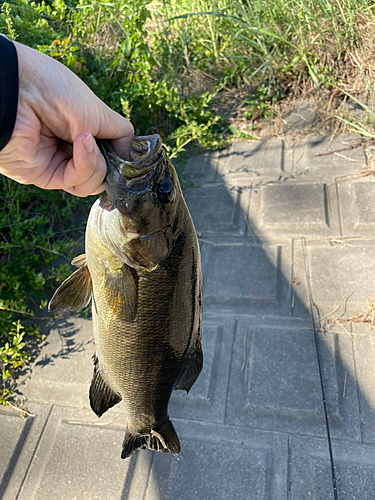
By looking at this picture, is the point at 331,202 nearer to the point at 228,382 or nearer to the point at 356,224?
the point at 356,224

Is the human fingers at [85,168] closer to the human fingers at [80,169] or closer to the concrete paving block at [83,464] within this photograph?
the human fingers at [80,169]

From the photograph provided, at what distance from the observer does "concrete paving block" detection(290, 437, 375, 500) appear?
2121 mm

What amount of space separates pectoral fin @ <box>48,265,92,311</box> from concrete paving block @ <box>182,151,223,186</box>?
2.59m

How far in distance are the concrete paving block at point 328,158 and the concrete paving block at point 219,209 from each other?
61cm

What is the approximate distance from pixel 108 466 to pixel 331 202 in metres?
2.62

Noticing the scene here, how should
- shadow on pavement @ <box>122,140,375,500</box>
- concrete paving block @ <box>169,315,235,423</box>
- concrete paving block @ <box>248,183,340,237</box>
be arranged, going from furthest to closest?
concrete paving block @ <box>248,183,340,237</box>
concrete paving block @ <box>169,315,235,423</box>
shadow on pavement @ <box>122,140,375,500</box>

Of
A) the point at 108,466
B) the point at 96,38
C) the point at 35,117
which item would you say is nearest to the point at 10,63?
the point at 35,117

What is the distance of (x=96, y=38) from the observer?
446cm

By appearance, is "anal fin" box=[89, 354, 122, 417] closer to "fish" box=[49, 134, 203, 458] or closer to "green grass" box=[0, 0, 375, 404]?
"fish" box=[49, 134, 203, 458]

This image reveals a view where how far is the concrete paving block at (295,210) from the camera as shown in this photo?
3.44 metres

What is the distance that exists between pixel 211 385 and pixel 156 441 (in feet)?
2.90

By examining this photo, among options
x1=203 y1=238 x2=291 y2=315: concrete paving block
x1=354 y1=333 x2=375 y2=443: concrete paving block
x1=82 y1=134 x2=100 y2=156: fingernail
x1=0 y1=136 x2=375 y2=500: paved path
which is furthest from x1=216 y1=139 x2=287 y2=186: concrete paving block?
x1=82 y1=134 x2=100 y2=156: fingernail

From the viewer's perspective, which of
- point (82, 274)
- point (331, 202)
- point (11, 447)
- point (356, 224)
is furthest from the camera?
point (331, 202)

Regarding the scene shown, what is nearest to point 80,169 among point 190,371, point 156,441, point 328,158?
point 190,371
